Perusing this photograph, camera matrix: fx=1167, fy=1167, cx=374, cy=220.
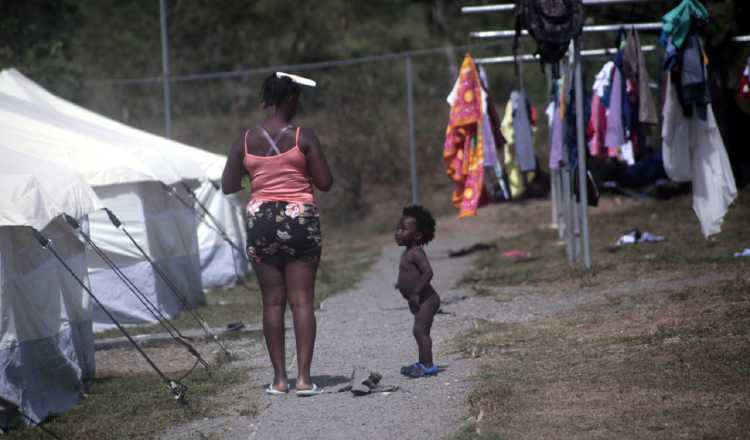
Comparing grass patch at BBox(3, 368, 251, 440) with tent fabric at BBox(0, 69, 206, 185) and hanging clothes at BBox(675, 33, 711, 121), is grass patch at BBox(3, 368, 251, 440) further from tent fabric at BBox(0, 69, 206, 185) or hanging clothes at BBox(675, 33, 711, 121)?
hanging clothes at BBox(675, 33, 711, 121)

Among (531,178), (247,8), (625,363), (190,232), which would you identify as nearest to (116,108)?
(247,8)

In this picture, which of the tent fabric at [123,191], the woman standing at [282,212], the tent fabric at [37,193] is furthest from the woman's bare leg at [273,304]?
the tent fabric at [123,191]

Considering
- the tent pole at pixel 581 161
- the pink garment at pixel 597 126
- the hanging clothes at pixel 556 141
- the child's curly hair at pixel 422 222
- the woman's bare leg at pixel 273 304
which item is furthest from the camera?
the hanging clothes at pixel 556 141

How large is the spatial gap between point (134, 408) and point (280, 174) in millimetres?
1805

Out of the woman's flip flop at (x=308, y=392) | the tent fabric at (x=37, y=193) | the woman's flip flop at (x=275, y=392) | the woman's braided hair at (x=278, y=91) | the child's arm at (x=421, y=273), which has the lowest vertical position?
the woman's flip flop at (x=275, y=392)

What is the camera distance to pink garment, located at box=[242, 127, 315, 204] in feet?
23.1

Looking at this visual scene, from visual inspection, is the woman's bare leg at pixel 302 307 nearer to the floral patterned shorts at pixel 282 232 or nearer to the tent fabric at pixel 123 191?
the floral patterned shorts at pixel 282 232

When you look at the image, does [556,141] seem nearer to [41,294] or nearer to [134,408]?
[41,294]

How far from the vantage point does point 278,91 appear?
23.4 ft

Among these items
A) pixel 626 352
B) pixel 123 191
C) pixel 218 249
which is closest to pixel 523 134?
pixel 218 249

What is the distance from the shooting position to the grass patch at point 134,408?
6.82 m

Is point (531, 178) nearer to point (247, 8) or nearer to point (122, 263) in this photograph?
point (122, 263)

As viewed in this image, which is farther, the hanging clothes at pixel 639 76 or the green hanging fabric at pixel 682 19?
the hanging clothes at pixel 639 76

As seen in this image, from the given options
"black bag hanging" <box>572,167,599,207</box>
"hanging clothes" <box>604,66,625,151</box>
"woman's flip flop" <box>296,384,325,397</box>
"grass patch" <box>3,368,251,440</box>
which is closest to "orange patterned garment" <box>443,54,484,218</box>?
"black bag hanging" <box>572,167,599,207</box>
